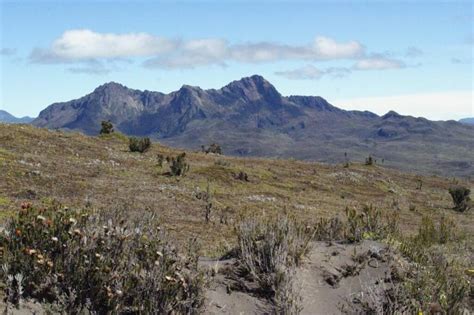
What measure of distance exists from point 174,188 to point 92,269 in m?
16.2

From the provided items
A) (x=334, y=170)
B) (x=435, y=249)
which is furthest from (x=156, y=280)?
(x=334, y=170)

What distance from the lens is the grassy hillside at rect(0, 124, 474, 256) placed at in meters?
17.1

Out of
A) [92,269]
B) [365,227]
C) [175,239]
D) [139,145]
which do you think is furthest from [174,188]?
[92,269]

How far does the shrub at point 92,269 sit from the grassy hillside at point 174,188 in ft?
7.67

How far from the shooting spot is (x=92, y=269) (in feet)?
22.9

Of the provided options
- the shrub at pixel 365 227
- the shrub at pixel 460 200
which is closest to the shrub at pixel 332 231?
the shrub at pixel 365 227

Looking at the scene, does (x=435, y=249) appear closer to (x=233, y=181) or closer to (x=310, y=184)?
(x=233, y=181)

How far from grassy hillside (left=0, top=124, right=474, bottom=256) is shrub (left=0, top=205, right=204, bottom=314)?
7.67 feet

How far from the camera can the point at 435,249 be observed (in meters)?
11.6

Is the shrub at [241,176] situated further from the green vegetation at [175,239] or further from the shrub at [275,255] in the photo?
the shrub at [275,255]

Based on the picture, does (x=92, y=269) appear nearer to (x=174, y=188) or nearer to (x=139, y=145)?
(x=174, y=188)

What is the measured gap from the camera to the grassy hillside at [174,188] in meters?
17.1

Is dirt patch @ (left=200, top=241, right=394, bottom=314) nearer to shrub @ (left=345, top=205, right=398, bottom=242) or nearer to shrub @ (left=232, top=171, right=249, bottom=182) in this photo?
shrub @ (left=345, top=205, right=398, bottom=242)

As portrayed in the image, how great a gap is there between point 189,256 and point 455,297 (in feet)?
13.7
